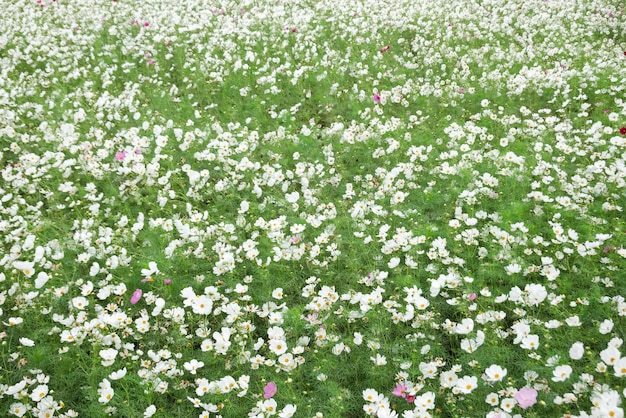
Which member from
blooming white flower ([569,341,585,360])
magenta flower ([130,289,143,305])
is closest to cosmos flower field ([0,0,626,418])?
blooming white flower ([569,341,585,360])

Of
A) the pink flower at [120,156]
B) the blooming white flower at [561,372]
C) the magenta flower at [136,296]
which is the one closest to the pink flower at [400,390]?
the blooming white flower at [561,372]

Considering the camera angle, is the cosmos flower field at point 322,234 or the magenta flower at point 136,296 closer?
the cosmos flower field at point 322,234

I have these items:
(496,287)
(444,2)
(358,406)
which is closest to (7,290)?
(358,406)

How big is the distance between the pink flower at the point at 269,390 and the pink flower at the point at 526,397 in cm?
133

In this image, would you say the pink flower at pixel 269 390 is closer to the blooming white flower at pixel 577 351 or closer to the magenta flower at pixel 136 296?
→ the magenta flower at pixel 136 296

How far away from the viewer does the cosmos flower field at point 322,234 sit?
288 cm

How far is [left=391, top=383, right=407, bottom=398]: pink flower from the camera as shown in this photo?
8.89 feet

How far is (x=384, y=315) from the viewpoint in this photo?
3.28 m

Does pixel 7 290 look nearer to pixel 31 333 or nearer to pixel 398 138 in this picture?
pixel 31 333

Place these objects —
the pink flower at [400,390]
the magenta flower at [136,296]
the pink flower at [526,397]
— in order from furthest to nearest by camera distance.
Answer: the magenta flower at [136,296] < the pink flower at [400,390] < the pink flower at [526,397]

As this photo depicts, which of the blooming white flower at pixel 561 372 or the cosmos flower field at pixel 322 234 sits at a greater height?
the blooming white flower at pixel 561 372

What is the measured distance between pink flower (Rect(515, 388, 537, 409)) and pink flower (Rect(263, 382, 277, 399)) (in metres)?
1.33

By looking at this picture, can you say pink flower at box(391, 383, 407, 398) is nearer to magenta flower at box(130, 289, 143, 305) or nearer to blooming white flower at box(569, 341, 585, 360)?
Answer: blooming white flower at box(569, 341, 585, 360)

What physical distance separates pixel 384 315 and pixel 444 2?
8585 millimetres
